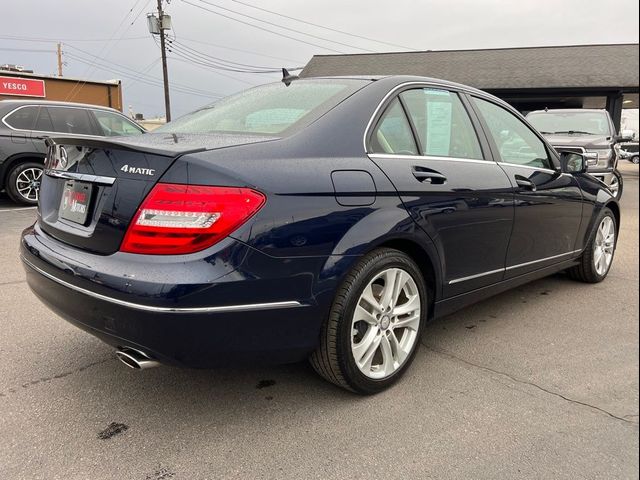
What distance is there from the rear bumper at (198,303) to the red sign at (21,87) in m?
17.0

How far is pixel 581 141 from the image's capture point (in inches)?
332

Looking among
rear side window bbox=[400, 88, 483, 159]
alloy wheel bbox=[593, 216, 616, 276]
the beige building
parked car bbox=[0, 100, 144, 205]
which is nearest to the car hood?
alloy wheel bbox=[593, 216, 616, 276]

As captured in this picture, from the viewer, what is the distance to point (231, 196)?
1977 millimetres

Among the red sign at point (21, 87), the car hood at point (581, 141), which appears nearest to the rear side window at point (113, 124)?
the car hood at point (581, 141)

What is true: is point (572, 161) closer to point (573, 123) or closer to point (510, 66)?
point (573, 123)

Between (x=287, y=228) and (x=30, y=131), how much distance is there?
7.54m

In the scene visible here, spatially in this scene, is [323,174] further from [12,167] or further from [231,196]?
[12,167]

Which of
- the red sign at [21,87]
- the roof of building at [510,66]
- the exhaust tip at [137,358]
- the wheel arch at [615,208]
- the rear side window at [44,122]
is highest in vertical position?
the roof of building at [510,66]

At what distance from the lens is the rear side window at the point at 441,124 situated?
9.48 ft

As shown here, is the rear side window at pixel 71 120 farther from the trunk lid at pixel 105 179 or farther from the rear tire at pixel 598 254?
the rear tire at pixel 598 254

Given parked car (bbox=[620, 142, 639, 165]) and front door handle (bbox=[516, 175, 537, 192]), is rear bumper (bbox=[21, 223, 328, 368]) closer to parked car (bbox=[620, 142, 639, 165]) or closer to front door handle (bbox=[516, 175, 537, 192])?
front door handle (bbox=[516, 175, 537, 192])

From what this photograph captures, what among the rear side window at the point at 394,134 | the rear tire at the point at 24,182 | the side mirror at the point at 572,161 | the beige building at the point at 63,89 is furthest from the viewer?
the beige building at the point at 63,89

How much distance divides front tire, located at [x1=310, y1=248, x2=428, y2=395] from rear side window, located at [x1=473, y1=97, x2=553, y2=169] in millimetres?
1296

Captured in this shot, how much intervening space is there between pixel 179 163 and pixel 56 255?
791 mm
